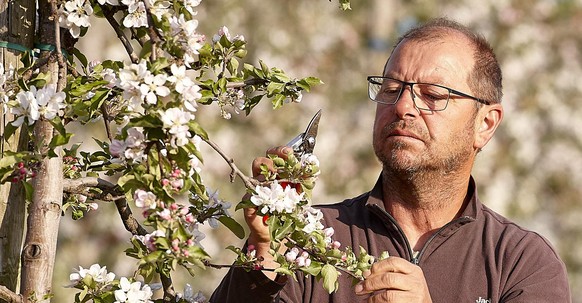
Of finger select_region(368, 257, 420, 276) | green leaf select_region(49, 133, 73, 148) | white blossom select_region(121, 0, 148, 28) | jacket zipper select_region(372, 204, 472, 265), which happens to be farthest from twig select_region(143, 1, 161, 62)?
jacket zipper select_region(372, 204, 472, 265)

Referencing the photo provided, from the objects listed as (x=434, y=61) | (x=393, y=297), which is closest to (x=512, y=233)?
(x=434, y=61)

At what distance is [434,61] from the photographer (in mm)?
3137

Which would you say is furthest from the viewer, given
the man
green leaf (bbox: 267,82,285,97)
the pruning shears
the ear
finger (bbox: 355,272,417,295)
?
the ear

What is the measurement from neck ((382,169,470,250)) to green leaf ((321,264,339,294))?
99 centimetres

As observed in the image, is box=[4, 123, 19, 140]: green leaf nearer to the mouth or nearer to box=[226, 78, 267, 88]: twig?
box=[226, 78, 267, 88]: twig

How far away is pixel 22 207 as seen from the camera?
235 centimetres

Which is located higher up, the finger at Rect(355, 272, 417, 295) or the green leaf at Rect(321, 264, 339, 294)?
the finger at Rect(355, 272, 417, 295)

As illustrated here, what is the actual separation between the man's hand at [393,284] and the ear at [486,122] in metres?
0.92

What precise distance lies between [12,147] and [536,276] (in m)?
1.46

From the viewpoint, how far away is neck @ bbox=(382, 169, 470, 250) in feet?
10.3

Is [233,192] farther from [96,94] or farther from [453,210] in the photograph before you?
[96,94]

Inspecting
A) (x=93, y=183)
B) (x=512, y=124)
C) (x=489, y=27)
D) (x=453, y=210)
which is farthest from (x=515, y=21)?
(x=93, y=183)

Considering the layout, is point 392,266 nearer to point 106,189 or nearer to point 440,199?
point 106,189

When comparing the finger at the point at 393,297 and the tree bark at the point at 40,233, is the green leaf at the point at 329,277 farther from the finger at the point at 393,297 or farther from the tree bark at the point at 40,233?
the tree bark at the point at 40,233
